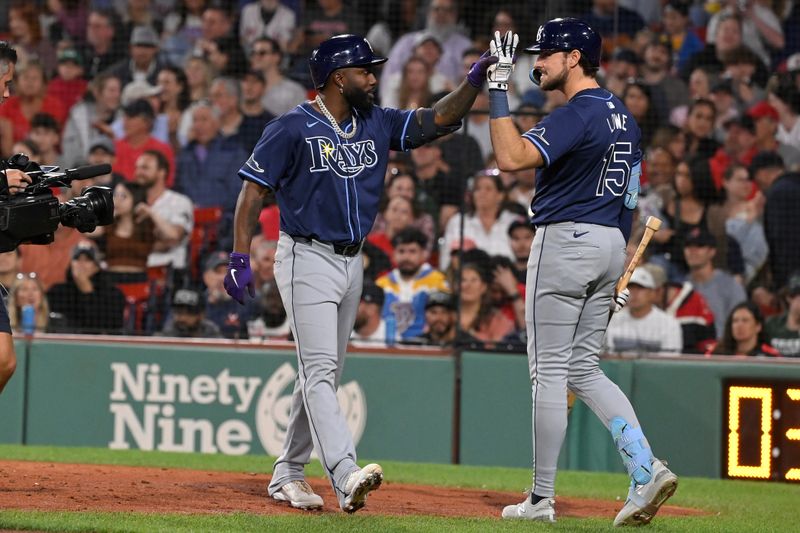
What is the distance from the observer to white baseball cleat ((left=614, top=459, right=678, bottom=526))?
5422 millimetres

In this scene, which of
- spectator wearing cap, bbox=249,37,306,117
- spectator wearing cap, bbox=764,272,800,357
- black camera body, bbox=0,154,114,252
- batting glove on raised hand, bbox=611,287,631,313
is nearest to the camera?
black camera body, bbox=0,154,114,252

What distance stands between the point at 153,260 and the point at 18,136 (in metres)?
2.56

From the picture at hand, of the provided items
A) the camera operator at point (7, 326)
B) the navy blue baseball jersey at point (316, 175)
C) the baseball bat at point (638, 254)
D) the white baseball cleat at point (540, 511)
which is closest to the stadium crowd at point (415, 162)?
the baseball bat at point (638, 254)

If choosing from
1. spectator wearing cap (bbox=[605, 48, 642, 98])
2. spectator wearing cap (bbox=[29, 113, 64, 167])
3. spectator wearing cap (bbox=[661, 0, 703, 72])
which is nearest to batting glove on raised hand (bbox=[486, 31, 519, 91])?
spectator wearing cap (bbox=[605, 48, 642, 98])

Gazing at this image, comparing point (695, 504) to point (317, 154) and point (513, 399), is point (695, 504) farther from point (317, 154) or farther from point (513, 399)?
point (317, 154)

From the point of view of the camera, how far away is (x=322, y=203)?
225 inches

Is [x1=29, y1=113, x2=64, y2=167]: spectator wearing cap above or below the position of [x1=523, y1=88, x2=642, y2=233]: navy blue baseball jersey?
above

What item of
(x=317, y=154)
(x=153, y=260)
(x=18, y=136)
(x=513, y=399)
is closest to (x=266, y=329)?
(x=153, y=260)

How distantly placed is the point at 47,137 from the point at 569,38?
7485 millimetres

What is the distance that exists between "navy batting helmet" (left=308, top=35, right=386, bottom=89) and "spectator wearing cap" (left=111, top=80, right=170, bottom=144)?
252 inches

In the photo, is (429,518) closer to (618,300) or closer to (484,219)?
(618,300)

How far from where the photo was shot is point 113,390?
381 inches

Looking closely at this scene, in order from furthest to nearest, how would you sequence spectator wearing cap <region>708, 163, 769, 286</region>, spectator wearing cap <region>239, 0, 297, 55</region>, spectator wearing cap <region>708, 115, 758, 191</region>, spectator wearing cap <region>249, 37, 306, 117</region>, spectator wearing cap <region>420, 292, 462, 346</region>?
spectator wearing cap <region>239, 0, 297, 55</region> < spectator wearing cap <region>249, 37, 306, 117</region> < spectator wearing cap <region>708, 115, 758, 191</region> < spectator wearing cap <region>708, 163, 769, 286</region> < spectator wearing cap <region>420, 292, 462, 346</region>

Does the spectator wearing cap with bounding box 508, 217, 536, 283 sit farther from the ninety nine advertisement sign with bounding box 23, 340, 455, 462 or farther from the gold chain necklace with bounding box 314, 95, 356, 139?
the gold chain necklace with bounding box 314, 95, 356, 139
